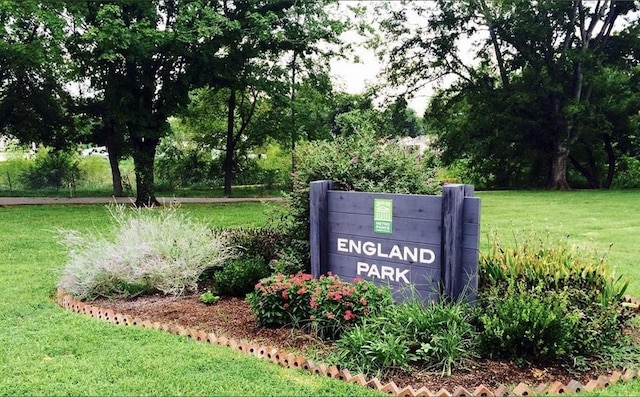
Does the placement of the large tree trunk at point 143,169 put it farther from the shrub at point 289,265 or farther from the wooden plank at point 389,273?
the wooden plank at point 389,273

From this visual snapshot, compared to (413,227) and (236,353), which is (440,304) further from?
(236,353)

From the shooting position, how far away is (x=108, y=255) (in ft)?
17.5

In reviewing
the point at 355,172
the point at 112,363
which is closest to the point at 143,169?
the point at 355,172

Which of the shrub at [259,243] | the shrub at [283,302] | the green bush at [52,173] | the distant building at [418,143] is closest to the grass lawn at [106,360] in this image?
the shrub at [259,243]

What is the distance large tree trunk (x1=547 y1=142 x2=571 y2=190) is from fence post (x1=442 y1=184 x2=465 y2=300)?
19032 millimetres

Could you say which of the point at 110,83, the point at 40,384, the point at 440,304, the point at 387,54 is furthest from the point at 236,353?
the point at 387,54

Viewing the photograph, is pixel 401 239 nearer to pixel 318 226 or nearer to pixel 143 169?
pixel 318 226

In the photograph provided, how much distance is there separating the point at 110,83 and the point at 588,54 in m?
16.2

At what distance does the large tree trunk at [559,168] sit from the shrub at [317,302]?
19.3 metres

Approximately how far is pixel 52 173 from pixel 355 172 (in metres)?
19.5

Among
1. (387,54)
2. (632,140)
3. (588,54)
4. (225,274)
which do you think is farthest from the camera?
(387,54)

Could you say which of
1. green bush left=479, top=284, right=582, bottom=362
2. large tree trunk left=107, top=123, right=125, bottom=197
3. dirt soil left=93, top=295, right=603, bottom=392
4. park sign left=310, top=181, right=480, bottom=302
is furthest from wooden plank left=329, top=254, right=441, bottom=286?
large tree trunk left=107, top=123, right=125, bottom=197

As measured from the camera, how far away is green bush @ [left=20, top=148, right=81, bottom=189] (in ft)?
69.5

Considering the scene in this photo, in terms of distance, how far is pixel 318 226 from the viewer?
4.71 meters
